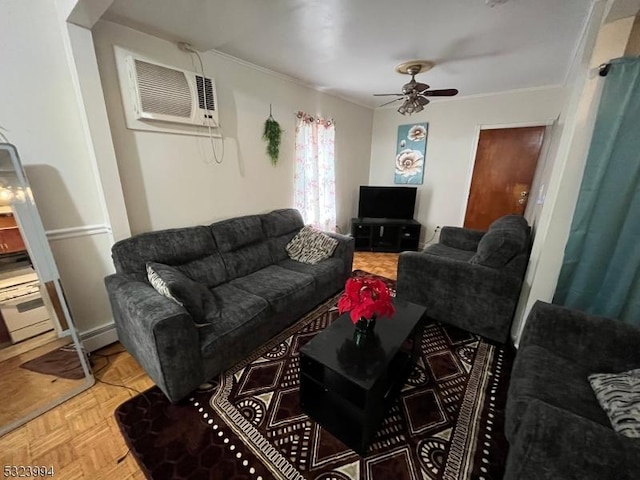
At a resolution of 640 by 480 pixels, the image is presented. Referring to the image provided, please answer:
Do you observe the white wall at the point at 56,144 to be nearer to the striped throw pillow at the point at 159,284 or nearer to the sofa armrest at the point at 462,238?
the striped throw pillow at the point at 159,284

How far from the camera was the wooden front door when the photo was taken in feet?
11.5

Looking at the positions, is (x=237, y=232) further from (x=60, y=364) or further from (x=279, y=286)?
(x=60, y=364)

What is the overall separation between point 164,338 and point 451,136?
4.43 meters

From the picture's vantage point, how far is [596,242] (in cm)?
151

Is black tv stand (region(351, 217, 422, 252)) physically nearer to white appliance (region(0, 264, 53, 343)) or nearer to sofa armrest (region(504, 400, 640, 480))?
sofa armrest (region(504, 400, 640, 480))

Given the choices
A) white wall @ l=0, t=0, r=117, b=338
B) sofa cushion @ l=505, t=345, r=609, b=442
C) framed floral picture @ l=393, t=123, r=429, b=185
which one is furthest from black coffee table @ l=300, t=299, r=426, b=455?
framed floral picture @ l=393, t=123, r=429, b=185

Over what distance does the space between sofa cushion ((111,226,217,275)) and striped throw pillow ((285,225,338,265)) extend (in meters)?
0.87

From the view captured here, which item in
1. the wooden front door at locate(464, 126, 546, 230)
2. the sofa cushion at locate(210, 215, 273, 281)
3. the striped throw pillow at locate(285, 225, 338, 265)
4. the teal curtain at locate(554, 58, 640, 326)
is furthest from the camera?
the wooden front door at locate(464, 126, 546, 230)

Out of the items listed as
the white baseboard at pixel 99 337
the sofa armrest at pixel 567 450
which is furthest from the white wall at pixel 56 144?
the sofa armrest at pixel 567 450

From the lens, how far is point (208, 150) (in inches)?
97.1

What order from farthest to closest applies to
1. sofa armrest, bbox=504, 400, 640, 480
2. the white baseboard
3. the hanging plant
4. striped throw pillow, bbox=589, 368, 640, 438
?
the hanging plant < the white baseboard < striped throw pillow, bbox=589, 368, 640, 438 < sofa armrest, bbox=504, 400, 640, 480

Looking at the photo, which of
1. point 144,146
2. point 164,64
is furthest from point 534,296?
point 164,64

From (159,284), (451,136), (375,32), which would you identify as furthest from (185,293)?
(451,136)

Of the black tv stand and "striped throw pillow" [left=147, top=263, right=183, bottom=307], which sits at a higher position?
"striped throw pillow" [left=147, top=263, right=183, bottom=307]
